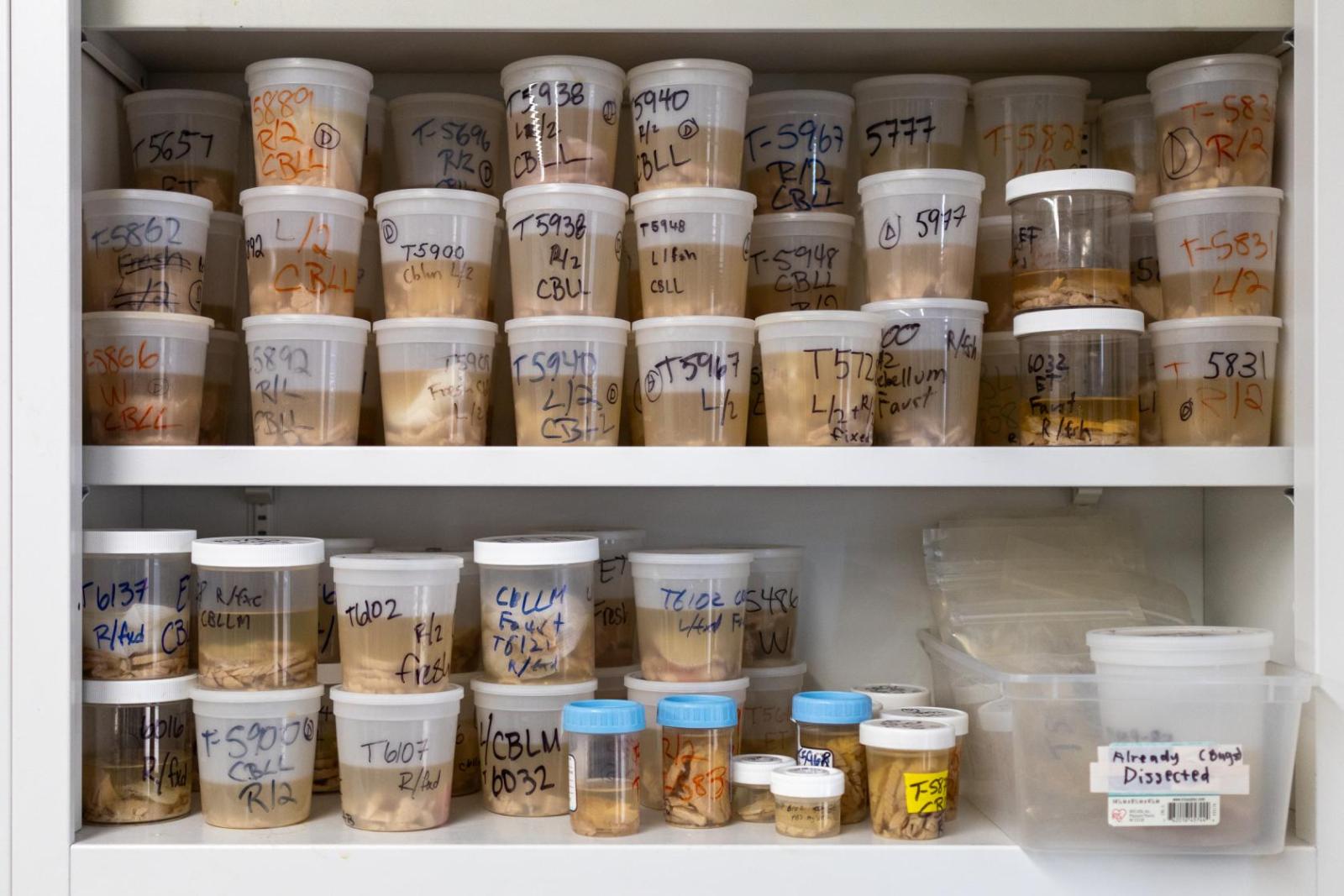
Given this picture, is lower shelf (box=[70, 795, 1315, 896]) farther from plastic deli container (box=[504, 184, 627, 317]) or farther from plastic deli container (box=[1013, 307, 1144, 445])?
plastic deli container (box=[504, 184, 627, 317])

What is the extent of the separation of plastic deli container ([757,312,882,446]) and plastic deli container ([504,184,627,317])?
0.20 meters

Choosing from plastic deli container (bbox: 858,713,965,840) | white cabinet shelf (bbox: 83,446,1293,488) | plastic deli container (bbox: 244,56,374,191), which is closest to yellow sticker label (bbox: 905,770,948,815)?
plastic deli container (bbox: 858,713,965,840)

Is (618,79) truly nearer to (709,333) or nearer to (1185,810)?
(709,333)

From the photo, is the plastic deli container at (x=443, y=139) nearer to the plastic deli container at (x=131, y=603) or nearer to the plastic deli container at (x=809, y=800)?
the plastic deli container at (x=131, y=603)

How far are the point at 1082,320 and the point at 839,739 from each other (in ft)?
1.66

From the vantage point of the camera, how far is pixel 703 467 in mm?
1289

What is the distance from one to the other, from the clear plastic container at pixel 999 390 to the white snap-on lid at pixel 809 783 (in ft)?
1.53

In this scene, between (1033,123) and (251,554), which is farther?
(1033,123)

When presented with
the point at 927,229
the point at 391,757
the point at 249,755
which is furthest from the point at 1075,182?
the point at 249,755

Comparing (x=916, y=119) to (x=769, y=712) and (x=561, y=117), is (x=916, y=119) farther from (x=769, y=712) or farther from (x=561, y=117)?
(x=769, y=712)

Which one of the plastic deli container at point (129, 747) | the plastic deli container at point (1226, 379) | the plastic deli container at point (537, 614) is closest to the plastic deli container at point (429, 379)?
the plastic deli container at point (537, 614)

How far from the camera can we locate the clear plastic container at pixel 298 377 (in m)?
1.32

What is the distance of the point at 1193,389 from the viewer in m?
1.35

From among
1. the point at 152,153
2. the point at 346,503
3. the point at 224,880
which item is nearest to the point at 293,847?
the point at 224,880
